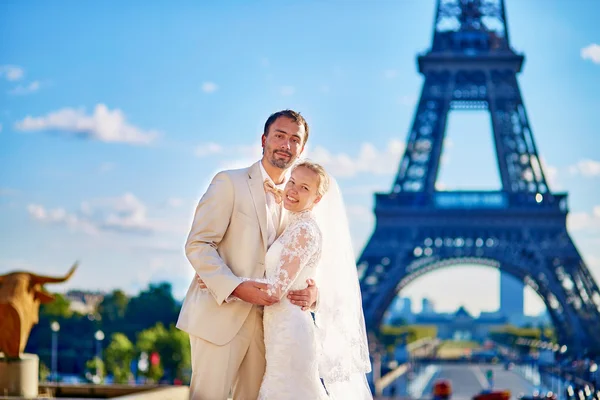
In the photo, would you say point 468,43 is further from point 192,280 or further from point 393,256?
point 192,280

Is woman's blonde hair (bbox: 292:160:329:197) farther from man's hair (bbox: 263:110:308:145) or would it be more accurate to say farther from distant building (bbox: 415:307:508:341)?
distant building (bbox: 415:307:508:341)

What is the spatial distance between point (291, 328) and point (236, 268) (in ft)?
1.71

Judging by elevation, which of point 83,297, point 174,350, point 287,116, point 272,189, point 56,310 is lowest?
point 272,189

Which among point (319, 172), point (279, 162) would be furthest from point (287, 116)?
point (319, 172)

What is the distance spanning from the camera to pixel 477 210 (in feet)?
155

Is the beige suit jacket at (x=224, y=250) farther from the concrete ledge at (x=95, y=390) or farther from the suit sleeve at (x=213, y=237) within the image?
the concrete ledge at (x=95, y=390)

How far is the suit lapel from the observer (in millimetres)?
6363

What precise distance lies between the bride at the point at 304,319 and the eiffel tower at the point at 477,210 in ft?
129

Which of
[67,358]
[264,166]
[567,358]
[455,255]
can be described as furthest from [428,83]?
[264,166]

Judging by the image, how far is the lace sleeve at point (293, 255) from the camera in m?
6.06

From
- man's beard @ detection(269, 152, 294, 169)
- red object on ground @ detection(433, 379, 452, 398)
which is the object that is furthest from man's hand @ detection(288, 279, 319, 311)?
red object on ground @ detection(433, 379, 452, 398)

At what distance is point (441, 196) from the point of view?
1900 inches

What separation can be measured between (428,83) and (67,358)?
104 ft

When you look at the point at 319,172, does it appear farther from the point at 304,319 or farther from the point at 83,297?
the point at 83,297
